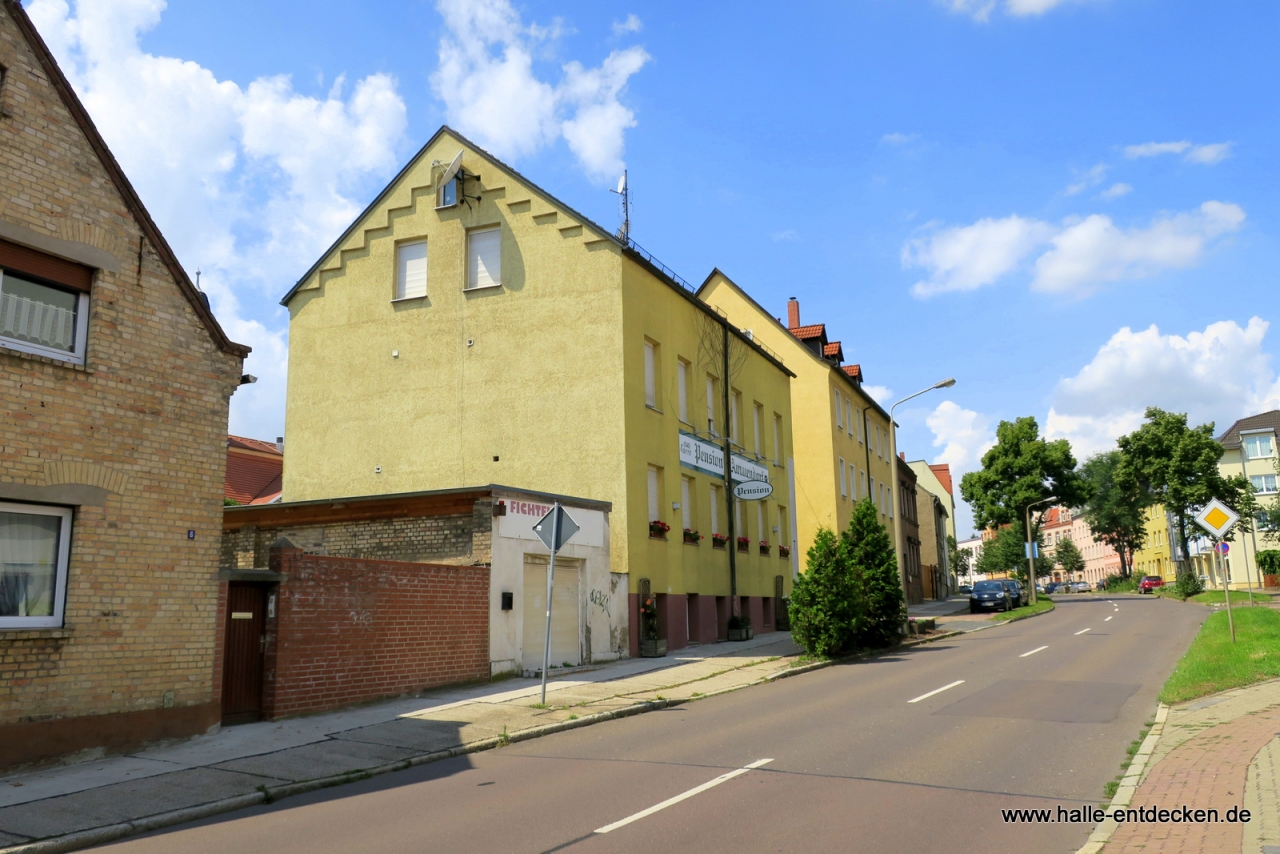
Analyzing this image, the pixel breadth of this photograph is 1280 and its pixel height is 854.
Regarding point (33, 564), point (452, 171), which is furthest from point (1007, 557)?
point (33, 564)

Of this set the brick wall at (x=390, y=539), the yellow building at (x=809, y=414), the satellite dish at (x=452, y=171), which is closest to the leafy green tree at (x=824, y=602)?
the brick wall at (x=390, y=539)

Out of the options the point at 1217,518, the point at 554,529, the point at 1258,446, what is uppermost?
the point at 1258,446

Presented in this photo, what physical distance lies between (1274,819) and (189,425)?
11502 mm

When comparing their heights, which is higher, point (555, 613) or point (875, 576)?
point (875, 576)

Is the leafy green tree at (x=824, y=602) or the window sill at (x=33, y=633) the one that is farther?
the leafy green tree at (x=824, y=602)

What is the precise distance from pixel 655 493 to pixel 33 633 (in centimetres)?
1561

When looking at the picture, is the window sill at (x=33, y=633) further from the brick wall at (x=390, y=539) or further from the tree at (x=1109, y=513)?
the tree at (x=1109, y=513)

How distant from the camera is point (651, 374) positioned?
81.7ft

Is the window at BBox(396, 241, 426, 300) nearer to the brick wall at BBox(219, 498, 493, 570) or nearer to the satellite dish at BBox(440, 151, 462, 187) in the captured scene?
the satellite dish at BBox(440, 151, 462, 187)

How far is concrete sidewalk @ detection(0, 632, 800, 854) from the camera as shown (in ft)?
26.3

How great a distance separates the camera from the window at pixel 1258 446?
263ft

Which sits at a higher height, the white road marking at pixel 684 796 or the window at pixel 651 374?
the window at pixel 651 374

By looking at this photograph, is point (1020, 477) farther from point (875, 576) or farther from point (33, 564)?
point (33, 564)

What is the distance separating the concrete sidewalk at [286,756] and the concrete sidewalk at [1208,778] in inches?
267
